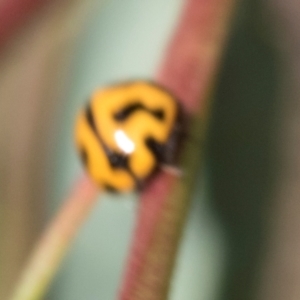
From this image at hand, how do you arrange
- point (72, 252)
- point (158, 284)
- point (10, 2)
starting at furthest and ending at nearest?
point (72, 252)
point (10, 2)
point (158, 284)

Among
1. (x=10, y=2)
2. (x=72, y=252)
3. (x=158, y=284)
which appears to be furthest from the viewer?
(x=72, y=252)

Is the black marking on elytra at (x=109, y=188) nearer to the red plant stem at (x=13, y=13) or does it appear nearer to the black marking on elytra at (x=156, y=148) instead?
the black marking on elytra at (x=156, y=148)

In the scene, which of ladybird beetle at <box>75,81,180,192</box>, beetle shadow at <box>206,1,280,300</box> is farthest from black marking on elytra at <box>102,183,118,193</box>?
beetle shadow at <box>206,1,280,300</box>

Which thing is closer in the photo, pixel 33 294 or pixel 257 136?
pixel 33 294

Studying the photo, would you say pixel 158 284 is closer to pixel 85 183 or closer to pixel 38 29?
pixel 85 183

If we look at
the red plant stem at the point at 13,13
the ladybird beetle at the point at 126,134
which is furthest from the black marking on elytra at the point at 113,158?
the red plant stem at the point at 13,13

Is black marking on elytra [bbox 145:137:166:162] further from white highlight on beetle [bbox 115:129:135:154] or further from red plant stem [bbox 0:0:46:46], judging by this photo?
red plant stem [bbox 0:0:46:46]

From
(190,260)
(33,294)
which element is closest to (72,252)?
(190,260)
